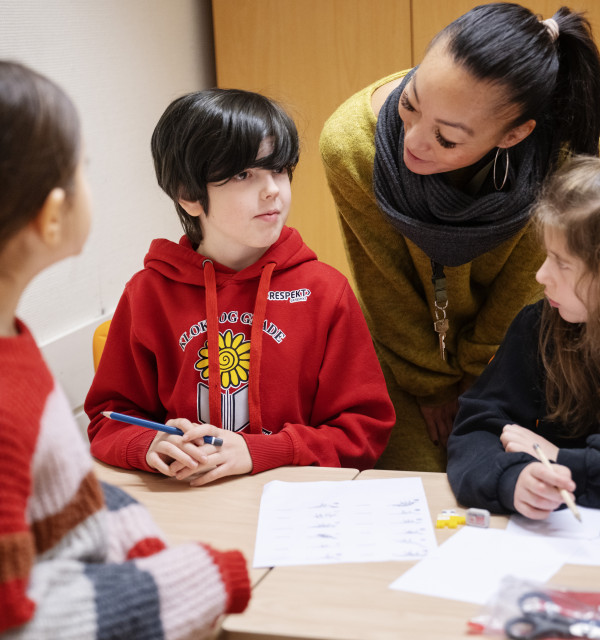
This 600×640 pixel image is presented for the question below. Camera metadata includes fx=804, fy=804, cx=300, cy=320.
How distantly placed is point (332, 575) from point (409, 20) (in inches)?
76.4

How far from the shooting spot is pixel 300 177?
2.71 m

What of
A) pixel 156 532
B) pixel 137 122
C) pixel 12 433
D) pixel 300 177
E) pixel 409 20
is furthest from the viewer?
pixel 300 177

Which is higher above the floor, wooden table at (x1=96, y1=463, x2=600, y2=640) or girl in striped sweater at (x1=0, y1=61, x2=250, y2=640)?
girl in striped sweater at (x1=0, y1=61, x2=250, y2=640)

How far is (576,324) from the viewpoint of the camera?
1322 millimetres

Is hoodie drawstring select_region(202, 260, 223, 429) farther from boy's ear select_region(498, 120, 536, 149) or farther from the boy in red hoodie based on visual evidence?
boy's ear select_region(498, 120, 536, 149)

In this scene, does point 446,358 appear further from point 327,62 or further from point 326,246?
point 327,62

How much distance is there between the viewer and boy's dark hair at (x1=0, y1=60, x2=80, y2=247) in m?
0.71

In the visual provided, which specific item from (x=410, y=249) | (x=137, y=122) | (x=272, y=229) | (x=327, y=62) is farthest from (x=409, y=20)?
(x=272, y=229)

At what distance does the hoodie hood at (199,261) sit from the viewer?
151cm

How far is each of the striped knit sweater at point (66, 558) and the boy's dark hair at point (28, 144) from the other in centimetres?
13

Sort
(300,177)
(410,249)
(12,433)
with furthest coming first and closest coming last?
(300,177) < (410,249) < (12,433)

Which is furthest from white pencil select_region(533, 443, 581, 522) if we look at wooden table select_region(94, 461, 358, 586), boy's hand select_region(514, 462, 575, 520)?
wooden table select_region(94, 461, 358, 586)

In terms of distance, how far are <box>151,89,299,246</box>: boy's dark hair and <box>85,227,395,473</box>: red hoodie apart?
148mm

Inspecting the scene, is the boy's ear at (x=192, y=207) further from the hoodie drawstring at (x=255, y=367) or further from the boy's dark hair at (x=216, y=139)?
the hoodie drawstring at (x=255, y=367)
